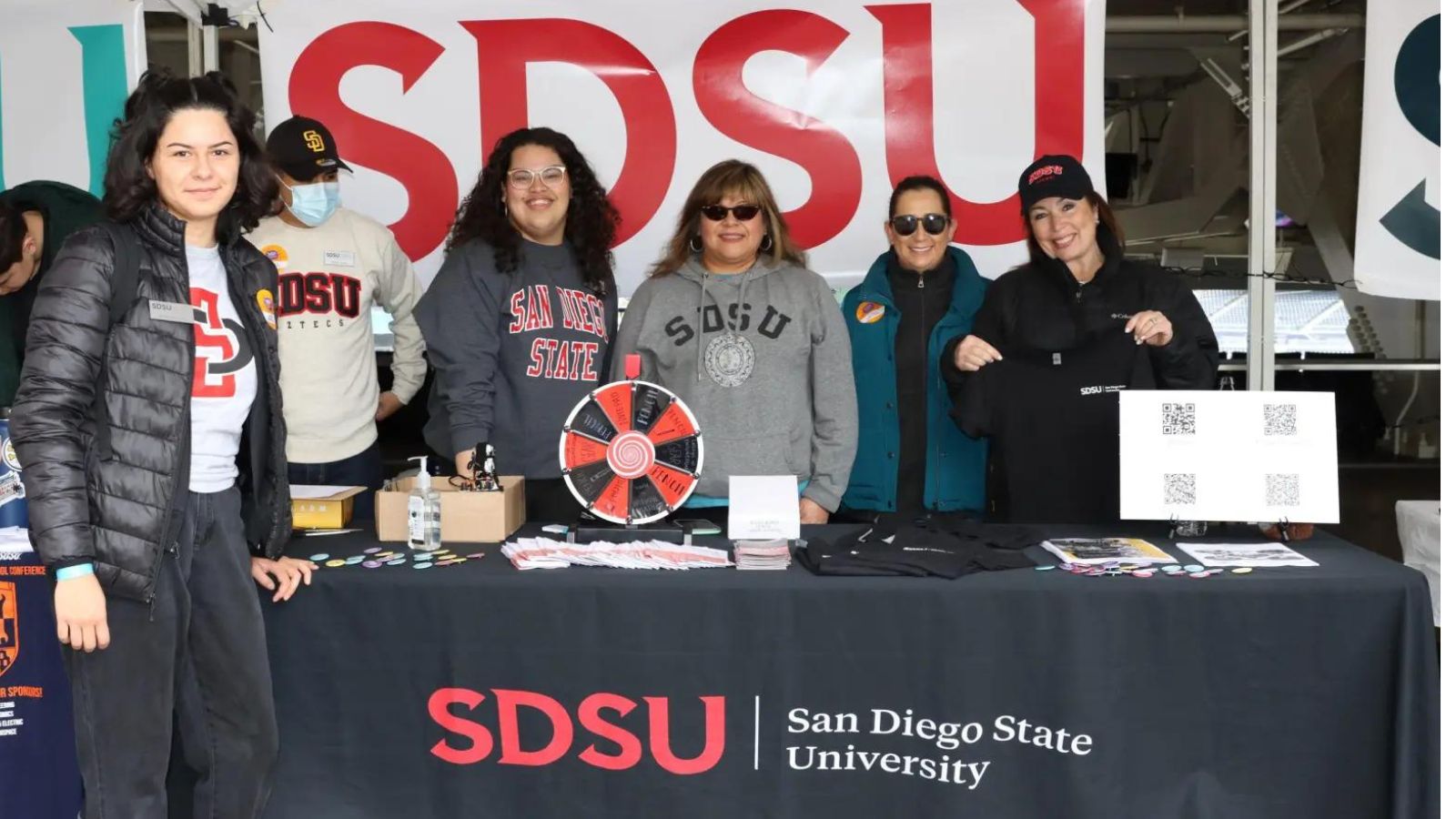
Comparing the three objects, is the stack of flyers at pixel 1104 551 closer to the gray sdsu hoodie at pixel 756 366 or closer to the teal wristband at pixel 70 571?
the gray sdsu hoodie at pixel 756 366

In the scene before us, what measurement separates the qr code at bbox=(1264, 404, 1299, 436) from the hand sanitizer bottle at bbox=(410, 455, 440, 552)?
6.73 ft

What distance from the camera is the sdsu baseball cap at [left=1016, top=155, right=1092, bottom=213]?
3343mm

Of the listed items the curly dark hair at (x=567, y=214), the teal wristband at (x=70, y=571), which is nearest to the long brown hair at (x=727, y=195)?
the curly dark hair at (x=567, y=214)

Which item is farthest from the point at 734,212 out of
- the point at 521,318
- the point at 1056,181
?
the point at 1056,181

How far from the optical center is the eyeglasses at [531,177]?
11.4ft

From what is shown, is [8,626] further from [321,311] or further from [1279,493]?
[1279,493]

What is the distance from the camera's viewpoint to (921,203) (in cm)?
358

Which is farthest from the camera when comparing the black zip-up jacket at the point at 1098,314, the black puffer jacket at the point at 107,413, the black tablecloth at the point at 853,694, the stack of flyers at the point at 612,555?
the black zip-up jacket at the point at 1098,314

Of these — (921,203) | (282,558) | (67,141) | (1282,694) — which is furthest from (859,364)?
(67,141)

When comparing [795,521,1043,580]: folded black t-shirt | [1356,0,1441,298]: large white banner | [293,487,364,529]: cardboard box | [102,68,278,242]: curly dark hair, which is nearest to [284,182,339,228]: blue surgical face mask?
[293,487,364,529]: cardboard box

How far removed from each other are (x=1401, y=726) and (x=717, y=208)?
215 cm

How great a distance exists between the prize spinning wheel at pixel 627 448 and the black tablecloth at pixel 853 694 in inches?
12.9

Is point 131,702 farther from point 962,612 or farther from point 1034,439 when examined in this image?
point 1034,439

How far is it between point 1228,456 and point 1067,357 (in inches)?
24.8
